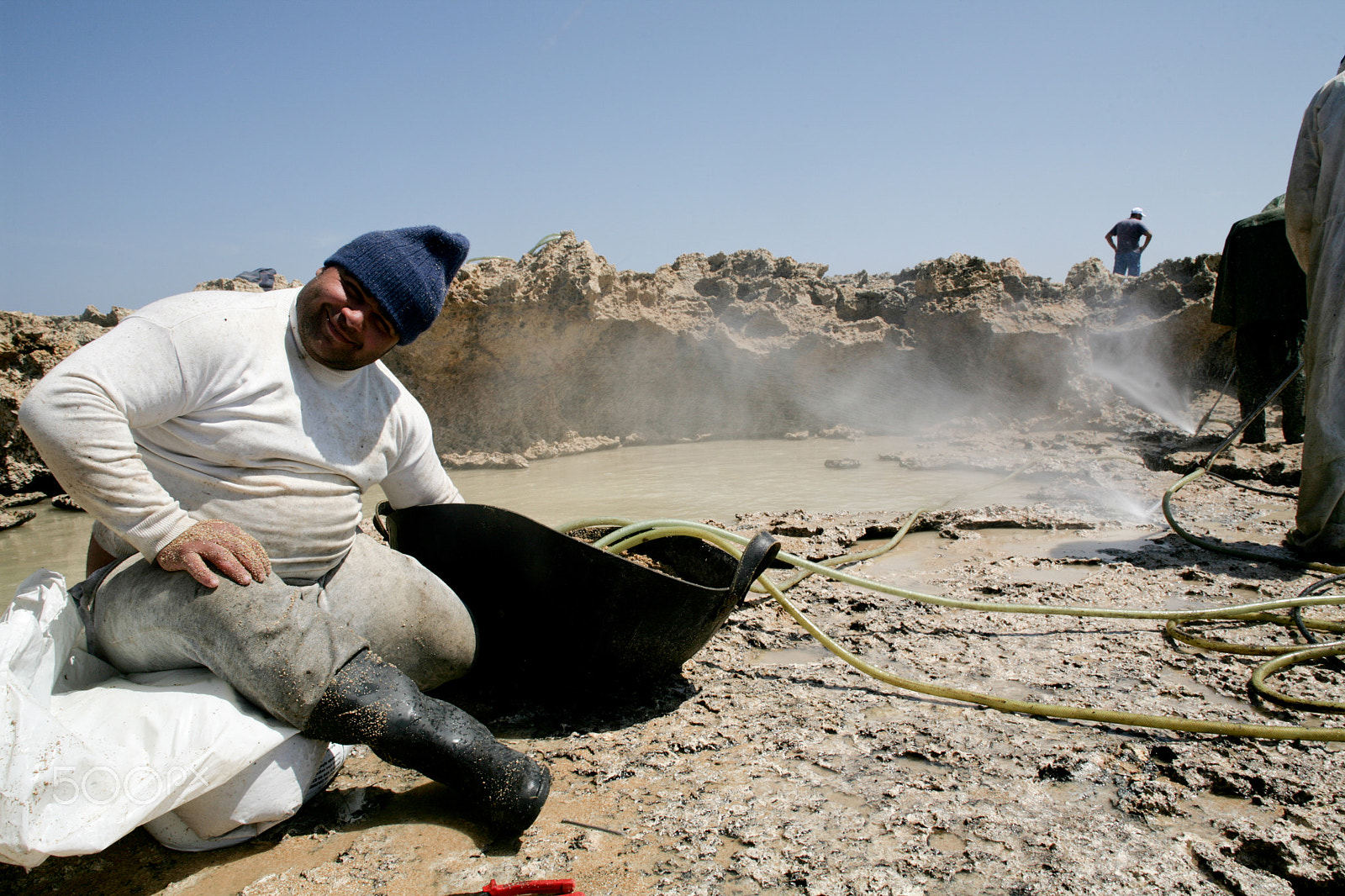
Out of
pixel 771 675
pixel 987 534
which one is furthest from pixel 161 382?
pixel 987 534

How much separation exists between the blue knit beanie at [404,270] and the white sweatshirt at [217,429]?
222 millimetres

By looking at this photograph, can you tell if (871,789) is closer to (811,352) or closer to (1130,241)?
(811,352)

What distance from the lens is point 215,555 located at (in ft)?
5.35

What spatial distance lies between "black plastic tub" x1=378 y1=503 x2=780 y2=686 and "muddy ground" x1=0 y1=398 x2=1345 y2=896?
0.34ft

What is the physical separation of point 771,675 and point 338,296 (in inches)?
67.9

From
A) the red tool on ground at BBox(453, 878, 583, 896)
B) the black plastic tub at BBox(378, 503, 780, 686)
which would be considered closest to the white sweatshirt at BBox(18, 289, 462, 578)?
the black plastic tub at BBox(378, 503, 780, 686)

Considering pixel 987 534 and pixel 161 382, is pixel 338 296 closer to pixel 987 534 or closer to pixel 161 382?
pixel 161 382

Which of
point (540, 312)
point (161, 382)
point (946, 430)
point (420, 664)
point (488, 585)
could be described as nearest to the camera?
point (161, 382)

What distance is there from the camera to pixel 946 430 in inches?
360

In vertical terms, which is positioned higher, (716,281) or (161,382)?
(716,281)

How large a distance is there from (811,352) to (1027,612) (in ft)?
22.3

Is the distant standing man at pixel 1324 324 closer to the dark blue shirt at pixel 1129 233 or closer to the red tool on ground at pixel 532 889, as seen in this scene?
the red tool on ground at pixel 532 889

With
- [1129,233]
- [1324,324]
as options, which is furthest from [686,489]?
[1129,233]

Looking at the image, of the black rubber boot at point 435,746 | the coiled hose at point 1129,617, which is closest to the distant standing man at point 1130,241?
the coiled hose at point 1129,617
